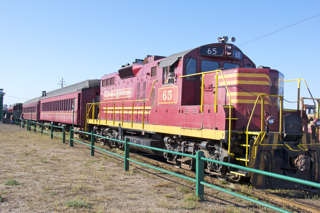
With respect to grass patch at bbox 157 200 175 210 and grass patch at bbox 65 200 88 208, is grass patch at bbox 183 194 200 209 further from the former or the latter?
grass patch at bbox 65 200 88 208

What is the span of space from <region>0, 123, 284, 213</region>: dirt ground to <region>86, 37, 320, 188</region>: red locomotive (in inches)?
51.1

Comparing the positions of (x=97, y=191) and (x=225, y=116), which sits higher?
(x=225, y=116)

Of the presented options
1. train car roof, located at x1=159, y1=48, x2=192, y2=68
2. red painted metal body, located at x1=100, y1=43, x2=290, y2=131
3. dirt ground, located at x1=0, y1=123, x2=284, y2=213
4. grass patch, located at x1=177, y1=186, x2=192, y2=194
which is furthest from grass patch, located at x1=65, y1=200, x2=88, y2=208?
train car roof, located at x1=159, y1=48, x2=192, y2=68

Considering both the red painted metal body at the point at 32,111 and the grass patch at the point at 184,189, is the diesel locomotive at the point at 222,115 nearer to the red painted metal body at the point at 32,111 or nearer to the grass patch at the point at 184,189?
the grass patch at the point at 184,189

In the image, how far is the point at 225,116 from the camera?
267 inches

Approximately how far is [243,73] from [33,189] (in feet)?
18.7

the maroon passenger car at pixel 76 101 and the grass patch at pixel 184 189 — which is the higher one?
the maroon passenger car at pixel 76 101

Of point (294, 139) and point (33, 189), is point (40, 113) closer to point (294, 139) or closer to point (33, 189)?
point (33, 189)

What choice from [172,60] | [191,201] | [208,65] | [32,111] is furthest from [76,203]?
Answer: [32,111]

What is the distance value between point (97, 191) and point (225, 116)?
3.45m

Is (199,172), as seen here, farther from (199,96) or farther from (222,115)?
(199,96)

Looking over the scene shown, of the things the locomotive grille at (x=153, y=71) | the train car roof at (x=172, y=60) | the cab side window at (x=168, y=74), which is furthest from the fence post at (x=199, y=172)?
the locomotive grille at (x=153, y=71)

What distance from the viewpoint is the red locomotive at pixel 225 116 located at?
663 centimetres

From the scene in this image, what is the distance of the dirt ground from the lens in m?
4.81
